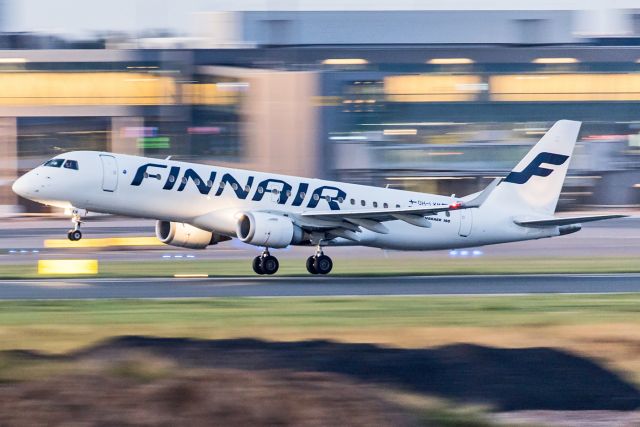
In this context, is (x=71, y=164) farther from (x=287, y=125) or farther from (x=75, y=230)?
(x=287, y=125)

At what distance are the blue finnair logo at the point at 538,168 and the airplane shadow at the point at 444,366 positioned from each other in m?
20.2

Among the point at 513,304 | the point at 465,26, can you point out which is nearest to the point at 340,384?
the point at 513,304

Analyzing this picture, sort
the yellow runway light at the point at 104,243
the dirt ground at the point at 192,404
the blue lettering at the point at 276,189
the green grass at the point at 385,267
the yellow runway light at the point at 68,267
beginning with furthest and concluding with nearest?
the yellow runway light at the point at 104,243, the green grass at the point at 385,267, the yellow runway light at the point at 68,267, the blue lettering at the point at 276,189, the dirt ground at the point at 192,404

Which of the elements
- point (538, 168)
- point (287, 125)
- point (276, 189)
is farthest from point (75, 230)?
point (287, 125)

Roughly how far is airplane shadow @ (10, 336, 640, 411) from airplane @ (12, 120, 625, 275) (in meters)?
14.9

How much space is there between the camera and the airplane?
32.8 metres

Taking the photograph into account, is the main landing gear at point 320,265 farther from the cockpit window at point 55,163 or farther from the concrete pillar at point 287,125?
the concrete pillar at point 287,125

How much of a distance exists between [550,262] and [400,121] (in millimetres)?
39836

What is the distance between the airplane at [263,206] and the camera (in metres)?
32.8

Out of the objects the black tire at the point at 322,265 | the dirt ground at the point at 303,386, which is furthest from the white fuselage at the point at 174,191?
the dirt ground at the point at 303,386

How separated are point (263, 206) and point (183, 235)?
252 cm

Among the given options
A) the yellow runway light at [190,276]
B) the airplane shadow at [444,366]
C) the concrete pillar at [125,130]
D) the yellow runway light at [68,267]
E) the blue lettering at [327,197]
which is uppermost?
the concrete pillar at [125,130]

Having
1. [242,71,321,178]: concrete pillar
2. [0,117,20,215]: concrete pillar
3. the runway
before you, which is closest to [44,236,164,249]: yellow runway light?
the runway

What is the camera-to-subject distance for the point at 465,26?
96.9 meters
